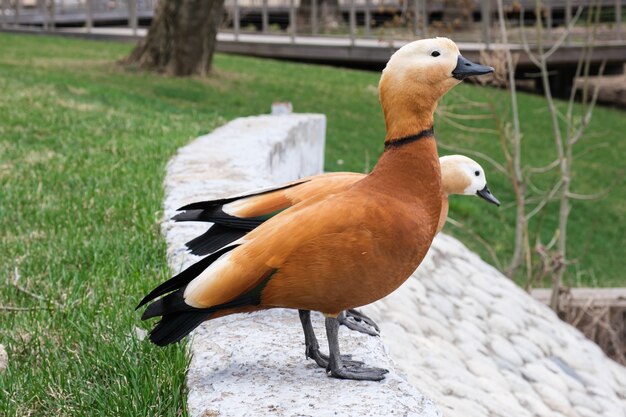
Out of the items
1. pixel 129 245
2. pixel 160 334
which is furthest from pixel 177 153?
pixel 160 334

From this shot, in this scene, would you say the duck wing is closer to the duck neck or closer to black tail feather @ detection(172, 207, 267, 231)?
black tail feather @ detection(172, 207, 267, 231)

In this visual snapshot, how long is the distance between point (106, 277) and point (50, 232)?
3.10ft

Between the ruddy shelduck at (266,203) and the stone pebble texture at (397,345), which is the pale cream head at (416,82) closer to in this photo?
the ruddy shelduck at (266,203)

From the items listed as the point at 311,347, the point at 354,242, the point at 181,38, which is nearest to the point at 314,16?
the point at 181,38

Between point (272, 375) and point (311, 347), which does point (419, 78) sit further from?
point (272, 375)

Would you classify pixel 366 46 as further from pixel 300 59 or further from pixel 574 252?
pixel 574 252

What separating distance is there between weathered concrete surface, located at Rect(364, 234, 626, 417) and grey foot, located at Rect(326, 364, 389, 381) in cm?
A: 186

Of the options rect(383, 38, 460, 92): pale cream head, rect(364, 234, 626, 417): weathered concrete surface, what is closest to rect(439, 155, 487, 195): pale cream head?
rect(383, 38, 460, 92): pale cream head

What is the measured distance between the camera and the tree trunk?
14633mm

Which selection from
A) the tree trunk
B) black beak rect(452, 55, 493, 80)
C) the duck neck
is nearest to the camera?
black beak rect(452, 55, 493, 80)

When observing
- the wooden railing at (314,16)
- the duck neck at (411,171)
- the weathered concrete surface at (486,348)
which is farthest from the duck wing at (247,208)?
the wooden railing at (314,16)

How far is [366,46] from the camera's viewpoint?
2300 centimetres

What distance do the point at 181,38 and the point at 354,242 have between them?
13050 mm

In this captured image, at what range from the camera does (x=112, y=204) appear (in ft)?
17.7
